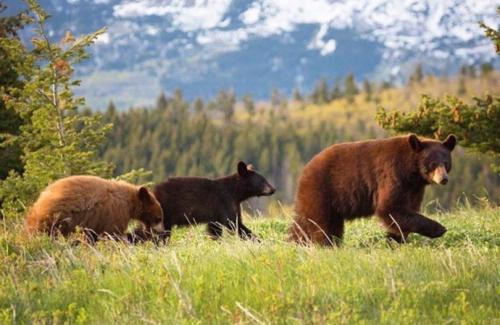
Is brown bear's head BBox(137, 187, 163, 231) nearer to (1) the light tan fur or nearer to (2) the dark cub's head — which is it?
(2) the dark cub's head

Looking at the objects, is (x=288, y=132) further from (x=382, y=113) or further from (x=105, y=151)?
(x=382, y=113)

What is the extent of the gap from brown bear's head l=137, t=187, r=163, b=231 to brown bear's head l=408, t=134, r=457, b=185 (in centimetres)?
322

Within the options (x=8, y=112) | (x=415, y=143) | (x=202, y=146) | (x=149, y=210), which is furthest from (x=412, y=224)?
(x=202, y=146)

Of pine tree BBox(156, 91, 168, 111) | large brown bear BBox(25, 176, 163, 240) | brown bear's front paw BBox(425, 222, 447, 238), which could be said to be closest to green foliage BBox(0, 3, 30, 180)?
large brown bear BBox(25, 176, 163, 240)

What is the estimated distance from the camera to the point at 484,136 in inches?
531

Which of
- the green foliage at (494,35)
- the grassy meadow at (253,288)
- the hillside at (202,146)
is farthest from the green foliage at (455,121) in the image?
the hillside at (202,146)

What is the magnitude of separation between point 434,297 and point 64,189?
4907mm

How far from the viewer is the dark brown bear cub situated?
36.0 ft

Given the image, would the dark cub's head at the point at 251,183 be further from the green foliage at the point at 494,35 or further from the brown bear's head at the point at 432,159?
the green foliage at the point at 494,35

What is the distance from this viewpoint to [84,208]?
8.77m

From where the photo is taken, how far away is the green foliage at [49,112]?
51.6 feet

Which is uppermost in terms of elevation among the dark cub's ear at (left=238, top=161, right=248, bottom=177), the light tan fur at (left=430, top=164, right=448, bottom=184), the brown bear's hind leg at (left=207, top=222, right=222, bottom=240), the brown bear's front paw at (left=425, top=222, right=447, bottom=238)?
the light tan fur at (left=430, top=164, right=448, bottom=184)

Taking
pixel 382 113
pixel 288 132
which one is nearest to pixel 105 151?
pixel 288 132

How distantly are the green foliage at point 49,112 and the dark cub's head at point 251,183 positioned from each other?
13.5 ft
